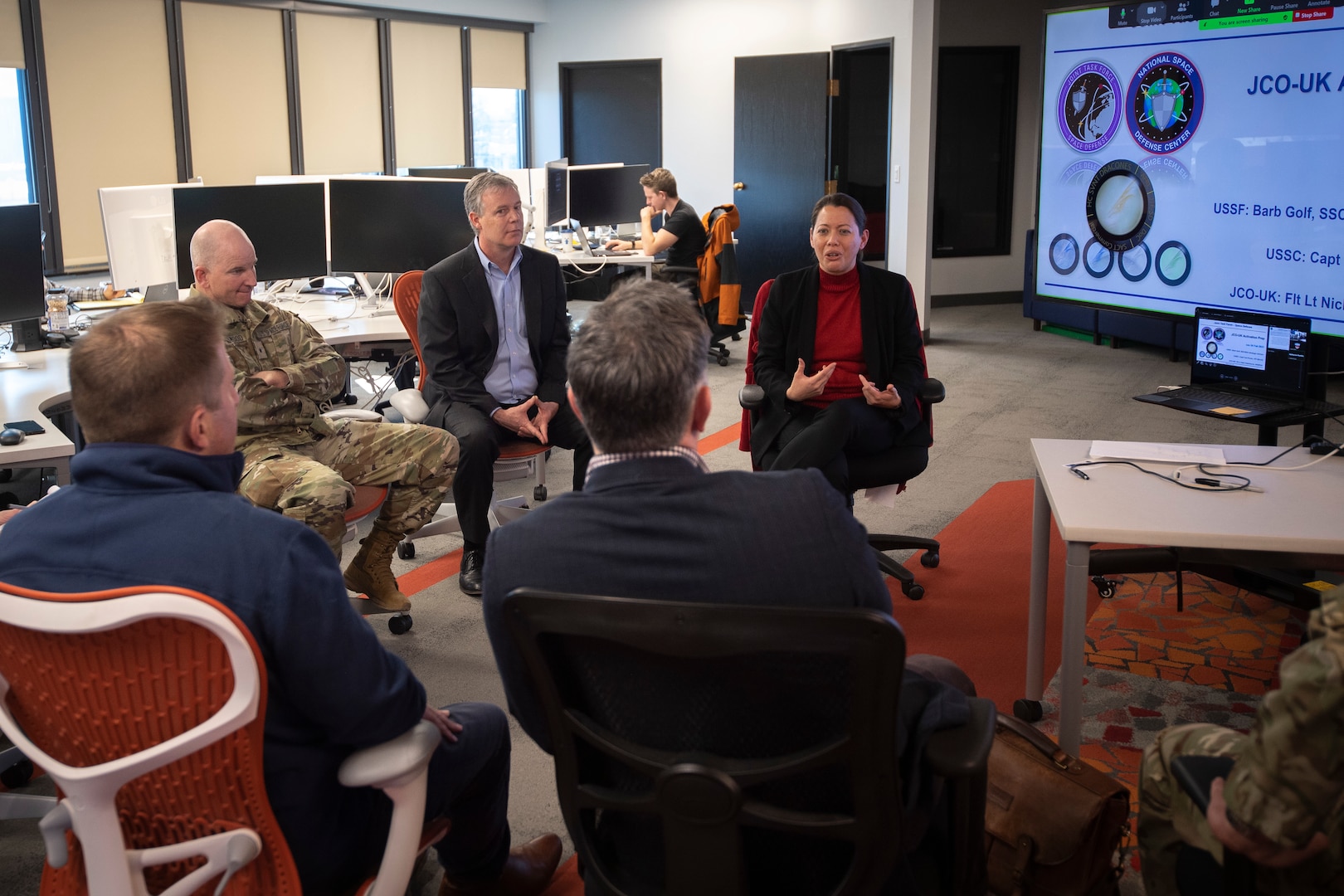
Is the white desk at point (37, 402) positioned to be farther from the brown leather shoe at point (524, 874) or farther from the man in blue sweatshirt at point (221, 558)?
the brown leather shoe at point (524, 874)

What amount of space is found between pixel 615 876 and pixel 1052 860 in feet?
2.83

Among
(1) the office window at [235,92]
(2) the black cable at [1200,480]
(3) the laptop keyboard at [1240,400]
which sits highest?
(1) the office window at [235,92]

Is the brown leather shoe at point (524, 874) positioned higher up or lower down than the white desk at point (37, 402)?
lower down

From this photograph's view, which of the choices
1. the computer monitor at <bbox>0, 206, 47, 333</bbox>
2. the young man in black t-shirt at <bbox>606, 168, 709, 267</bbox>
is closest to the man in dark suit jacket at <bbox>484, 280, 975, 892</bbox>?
the computer monitor at <bbox>0, 206, 47, 333</bbox>

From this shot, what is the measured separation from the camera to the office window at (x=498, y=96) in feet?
34.8

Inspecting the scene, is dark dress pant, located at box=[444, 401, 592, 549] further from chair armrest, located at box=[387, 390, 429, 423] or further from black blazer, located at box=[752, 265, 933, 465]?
black blazer, located at box=[752, 265, 933, 465]

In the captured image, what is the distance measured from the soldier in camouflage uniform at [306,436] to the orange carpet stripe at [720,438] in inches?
85.7

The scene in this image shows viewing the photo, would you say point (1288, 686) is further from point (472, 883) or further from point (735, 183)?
point (735, 183)

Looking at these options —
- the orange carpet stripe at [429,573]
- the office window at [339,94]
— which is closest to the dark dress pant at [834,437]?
the orange carpet stripe at [429,573]

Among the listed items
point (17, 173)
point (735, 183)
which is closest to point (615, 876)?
point (17, 173)

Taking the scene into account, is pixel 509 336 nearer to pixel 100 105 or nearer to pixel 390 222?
pixel 390 222

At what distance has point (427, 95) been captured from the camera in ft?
33.0

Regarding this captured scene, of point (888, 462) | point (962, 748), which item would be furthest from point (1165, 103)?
point (962, 748)

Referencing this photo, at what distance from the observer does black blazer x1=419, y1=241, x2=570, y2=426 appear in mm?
3762
